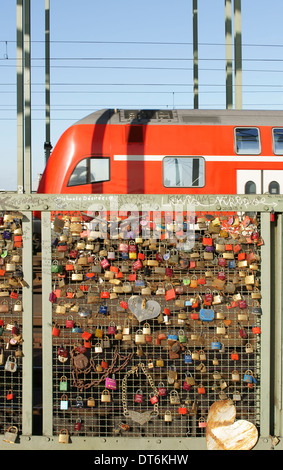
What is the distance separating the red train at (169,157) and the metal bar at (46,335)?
7017 mm

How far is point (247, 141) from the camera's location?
1065 centimetres

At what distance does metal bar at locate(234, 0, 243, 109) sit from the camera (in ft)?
43.0

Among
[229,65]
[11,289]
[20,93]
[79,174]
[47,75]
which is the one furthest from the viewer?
[47,75]

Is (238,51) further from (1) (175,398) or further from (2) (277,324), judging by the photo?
(1) (175,398)

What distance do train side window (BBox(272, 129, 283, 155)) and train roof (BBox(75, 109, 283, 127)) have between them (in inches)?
7.8

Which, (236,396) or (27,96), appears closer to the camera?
(236,396)

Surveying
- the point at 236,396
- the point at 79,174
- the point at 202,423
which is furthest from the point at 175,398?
the point at 79,174

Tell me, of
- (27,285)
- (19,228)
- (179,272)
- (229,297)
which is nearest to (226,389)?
(229,297)

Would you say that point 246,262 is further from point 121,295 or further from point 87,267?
point 87,267

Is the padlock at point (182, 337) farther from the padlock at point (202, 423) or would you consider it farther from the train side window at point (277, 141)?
the train side window at point (277, 141)

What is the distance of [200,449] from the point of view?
11.2 ft

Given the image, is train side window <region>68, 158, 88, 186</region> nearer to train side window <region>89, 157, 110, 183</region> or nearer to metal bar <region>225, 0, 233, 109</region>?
train side window <region>89, 157, 110, 183</region>

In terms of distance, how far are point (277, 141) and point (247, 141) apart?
68 cm

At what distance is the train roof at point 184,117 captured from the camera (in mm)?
10656
